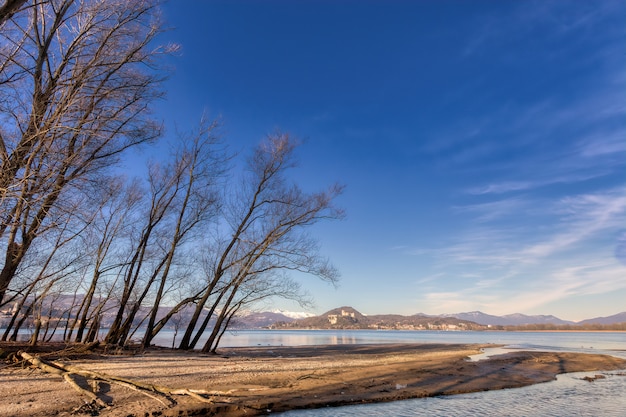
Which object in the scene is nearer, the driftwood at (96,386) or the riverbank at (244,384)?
the riverbank at (244,384)

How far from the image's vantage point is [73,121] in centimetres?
750

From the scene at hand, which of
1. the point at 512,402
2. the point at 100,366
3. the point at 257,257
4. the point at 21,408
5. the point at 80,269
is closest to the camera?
the point at 21,408

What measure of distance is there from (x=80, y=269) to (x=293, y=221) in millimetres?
11958

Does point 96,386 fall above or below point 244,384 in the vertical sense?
above

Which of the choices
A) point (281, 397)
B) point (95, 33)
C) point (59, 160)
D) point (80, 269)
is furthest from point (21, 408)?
point (80, 269)

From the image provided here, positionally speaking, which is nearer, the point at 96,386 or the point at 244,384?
the point at 96,386

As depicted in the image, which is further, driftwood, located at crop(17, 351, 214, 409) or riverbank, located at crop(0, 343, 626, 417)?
driftwood, located at crop(17, 351, 214, 409)

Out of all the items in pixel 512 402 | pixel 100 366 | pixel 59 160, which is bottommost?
pixel 512 402

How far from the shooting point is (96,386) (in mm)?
9188

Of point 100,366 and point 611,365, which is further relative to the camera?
point 611,365

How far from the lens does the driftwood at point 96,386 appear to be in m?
8.27

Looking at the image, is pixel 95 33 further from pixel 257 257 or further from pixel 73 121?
pixel 257 257

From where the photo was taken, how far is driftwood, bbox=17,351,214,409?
8.27 metres

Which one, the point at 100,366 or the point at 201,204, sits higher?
the point at 201,204
